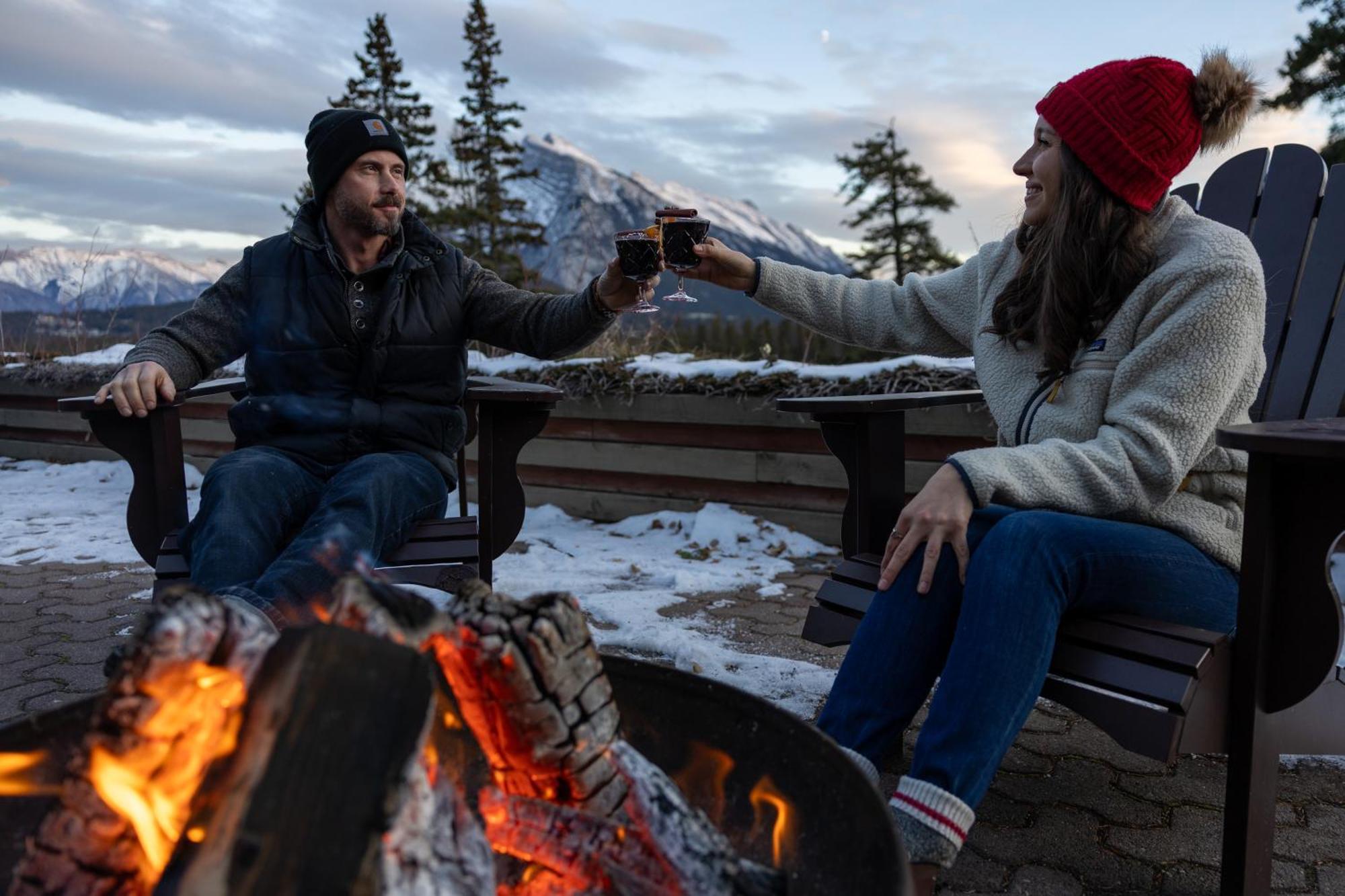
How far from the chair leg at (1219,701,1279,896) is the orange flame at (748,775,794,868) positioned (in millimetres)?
836

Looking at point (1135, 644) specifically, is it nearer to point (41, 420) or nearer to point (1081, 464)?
point (1081, 464)

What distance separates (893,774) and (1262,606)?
0.94 metres

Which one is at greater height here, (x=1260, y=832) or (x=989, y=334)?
(x=989, y=334)

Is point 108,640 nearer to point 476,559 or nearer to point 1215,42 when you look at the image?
point 476,559

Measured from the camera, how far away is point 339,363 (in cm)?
260

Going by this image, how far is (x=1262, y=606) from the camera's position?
1.48 metres

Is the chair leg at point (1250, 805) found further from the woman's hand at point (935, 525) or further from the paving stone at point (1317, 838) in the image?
the woman's hand at point (935, 525)

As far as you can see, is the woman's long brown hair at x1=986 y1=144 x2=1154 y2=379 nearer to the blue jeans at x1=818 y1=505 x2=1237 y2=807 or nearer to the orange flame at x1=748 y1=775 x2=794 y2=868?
the blue jeans at x1=818 y1=505 x2=1237 y2=807

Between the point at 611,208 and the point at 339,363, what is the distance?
105 meters

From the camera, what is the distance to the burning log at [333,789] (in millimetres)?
776

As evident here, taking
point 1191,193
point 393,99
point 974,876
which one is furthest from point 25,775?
point 393,99

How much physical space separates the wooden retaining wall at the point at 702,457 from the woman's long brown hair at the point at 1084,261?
194 centimetres

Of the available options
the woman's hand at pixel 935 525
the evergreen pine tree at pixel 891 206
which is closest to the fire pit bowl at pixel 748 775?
the woman's hand at pixel 935 525

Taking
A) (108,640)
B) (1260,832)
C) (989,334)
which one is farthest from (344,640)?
(108,640)
